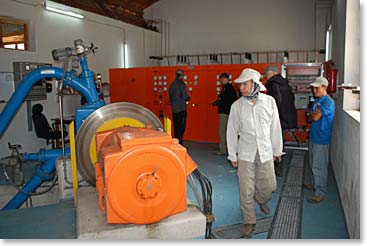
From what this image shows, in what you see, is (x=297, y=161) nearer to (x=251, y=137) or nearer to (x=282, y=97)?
(x=282, y=97)

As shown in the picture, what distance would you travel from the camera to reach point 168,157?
2.32 m

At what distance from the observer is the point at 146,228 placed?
2410mm

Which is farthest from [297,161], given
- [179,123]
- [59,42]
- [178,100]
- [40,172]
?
[59,42]

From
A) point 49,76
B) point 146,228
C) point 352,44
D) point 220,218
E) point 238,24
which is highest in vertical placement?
point 238,24

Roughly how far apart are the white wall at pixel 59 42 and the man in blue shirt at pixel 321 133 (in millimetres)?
5605

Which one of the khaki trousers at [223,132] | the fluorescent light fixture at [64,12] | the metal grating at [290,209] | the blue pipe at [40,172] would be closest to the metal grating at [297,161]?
the metal grating at [290,209]

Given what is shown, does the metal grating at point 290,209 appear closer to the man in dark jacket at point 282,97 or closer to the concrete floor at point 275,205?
the concrete floor at point 275,205

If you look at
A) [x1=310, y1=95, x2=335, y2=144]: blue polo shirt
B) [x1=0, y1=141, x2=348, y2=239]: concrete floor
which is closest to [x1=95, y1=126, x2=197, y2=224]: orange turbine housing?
[x1=0, y1=141, x2=348, y2=239]: concrete floor

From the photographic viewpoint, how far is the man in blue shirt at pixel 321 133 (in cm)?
384

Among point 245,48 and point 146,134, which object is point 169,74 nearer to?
point 245,48

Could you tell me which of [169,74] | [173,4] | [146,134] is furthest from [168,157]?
[173,4]

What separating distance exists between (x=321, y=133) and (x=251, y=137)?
1195 mm

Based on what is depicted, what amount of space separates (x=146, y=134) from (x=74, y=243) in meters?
1.24

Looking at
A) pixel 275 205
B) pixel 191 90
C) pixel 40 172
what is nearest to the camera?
pixel 275 205
